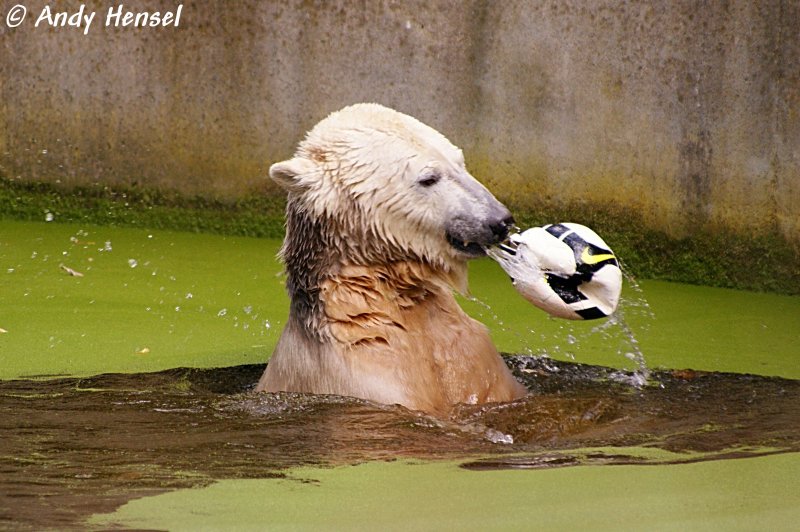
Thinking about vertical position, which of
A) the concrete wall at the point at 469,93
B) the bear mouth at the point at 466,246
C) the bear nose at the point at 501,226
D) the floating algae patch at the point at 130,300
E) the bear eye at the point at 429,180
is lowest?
the floating algae patch at the point at 130,300

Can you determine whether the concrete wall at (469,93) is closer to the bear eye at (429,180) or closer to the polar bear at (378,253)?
the polar bear at (378,253)

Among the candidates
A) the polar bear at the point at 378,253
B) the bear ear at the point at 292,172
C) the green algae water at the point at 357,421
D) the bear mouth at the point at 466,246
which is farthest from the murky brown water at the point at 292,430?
the bear ear at the point at 292,172

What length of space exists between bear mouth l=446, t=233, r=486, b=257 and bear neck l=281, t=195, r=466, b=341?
12cm

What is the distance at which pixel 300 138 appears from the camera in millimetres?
8555

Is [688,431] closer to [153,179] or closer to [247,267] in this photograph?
[247,267]

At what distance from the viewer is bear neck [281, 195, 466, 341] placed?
4699mm

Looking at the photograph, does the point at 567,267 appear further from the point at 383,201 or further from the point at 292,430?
the point at 292,430

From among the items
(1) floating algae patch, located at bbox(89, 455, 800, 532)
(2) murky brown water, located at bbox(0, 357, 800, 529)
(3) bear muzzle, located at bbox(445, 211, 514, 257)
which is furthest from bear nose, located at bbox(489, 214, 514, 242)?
(1) floating algae patch, located at bbox(89, 455, 800, 532)

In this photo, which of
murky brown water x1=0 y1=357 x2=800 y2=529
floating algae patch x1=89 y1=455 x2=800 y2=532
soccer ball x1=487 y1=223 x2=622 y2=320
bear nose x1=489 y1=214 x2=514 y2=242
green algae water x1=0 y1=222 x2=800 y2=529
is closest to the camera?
floating algae patch x1=89 y1=455 x2=800 y2=532

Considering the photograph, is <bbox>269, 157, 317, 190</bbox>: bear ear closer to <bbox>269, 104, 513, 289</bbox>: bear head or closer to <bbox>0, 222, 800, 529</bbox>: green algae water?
<bbox>269, 104, 513, 289</bbox>: bear head

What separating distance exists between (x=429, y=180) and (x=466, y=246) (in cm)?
28

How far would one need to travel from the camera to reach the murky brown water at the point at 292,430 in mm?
3646

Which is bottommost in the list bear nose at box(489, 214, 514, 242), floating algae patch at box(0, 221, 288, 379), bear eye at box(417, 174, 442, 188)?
floating algae patch at box(0, 221, 288, 379)

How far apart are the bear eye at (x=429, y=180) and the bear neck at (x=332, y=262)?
0.84ft
